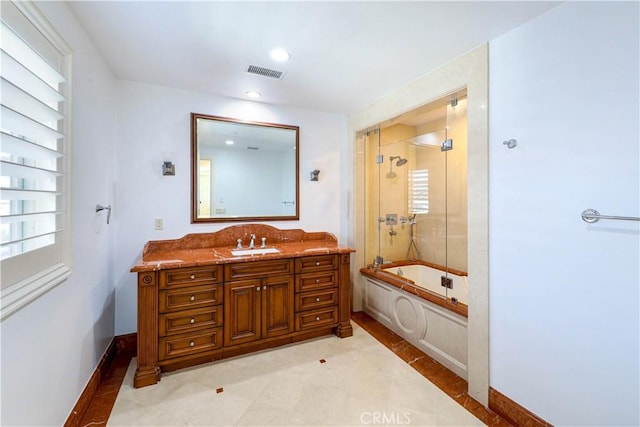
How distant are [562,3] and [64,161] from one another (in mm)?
2777

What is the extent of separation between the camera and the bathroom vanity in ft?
6.57

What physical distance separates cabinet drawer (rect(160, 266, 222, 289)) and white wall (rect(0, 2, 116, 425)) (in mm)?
460

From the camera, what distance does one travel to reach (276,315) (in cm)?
242

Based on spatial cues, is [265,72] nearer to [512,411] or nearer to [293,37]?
[293,37]

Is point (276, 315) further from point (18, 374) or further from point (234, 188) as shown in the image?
point (18, 374)

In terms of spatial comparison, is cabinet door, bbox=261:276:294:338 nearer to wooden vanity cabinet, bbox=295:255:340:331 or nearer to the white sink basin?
wooden vanity cabinet, bbox=295:255:340:331

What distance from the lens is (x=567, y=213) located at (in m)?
1.45

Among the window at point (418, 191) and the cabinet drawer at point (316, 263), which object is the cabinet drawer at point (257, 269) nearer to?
the cabinet drawer at point (316, 263)

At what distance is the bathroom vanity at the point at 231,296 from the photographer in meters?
2.00

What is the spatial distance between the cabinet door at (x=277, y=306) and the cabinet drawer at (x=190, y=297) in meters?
0.38

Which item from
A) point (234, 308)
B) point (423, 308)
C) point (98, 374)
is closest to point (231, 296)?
point (234, 308)

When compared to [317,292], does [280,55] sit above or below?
above

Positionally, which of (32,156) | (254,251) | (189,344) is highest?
(32,156)

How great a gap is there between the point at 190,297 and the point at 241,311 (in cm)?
42
